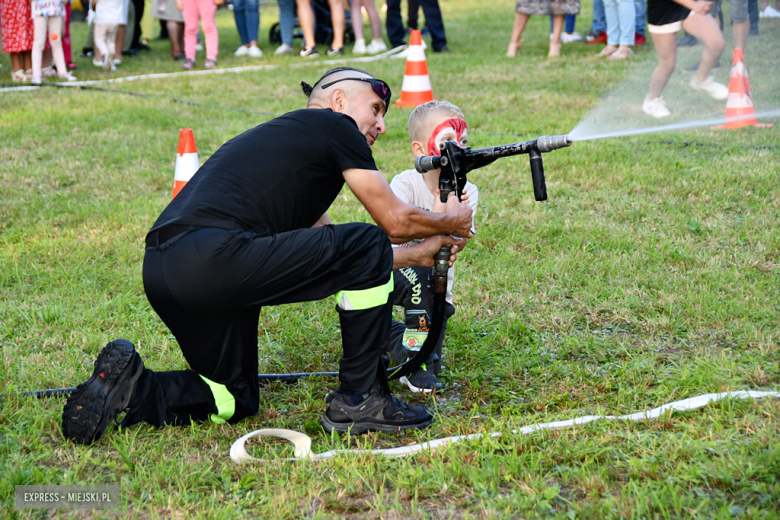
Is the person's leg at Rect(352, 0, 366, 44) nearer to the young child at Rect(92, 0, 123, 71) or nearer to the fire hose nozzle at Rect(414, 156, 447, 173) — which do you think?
the young child at Rect(92, 0, 123, 71)

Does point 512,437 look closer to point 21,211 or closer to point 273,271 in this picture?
point 273,271

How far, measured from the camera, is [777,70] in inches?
234

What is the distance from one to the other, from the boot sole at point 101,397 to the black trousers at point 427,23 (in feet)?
35.8

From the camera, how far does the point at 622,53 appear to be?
11305 mm

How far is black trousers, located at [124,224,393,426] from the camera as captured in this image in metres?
2.78

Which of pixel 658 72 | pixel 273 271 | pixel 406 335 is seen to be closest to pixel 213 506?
pixel 273 271

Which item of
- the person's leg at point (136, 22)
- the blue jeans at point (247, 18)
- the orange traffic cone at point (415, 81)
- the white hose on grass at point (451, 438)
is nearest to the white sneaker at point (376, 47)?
the blue jeans at point (247, 18)

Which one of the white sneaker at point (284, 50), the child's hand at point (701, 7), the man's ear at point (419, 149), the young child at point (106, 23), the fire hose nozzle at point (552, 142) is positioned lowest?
the white sneaker at point (284, 50)

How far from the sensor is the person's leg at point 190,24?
40.5ft

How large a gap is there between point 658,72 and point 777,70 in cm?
158

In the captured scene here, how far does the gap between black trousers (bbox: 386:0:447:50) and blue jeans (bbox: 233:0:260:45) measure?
2.53m

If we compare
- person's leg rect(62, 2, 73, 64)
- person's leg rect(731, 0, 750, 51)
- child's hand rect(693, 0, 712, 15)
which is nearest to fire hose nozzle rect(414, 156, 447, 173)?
person's leg rect(731, 0, 750, 51)

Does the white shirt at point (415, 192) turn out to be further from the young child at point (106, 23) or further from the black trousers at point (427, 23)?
the young child at point (106, 23)

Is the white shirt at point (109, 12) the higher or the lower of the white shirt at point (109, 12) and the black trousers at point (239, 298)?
the higher
